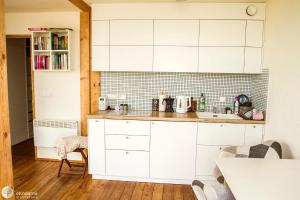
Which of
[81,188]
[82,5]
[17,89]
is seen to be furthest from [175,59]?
[17,89]

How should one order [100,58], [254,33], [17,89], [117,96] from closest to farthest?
[254,33] < [100,58] < [117,96] < [17,89]

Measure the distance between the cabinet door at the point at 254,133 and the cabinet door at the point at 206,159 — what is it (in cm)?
35

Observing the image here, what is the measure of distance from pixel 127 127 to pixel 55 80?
5.05ft

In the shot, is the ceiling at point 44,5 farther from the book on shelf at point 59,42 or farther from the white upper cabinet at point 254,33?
the book on shelf at point 59,42

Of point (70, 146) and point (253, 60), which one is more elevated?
point (253, 60)

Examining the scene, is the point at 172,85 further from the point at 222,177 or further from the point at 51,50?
the point at 51,50

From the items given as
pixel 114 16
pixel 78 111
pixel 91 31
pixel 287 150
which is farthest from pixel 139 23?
pixel 287 150

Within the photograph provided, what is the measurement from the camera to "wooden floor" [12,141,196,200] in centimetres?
258

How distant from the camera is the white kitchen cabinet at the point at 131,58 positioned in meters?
2.94

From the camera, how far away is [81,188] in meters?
2.76

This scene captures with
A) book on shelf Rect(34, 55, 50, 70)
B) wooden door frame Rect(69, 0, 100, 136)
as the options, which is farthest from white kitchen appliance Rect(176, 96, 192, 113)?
book on shelf Rect(34, 55, 50, 70)

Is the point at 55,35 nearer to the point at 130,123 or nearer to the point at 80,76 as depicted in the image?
the point at 80,76

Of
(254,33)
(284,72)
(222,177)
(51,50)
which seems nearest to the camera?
(222,177)

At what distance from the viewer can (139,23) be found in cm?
290
